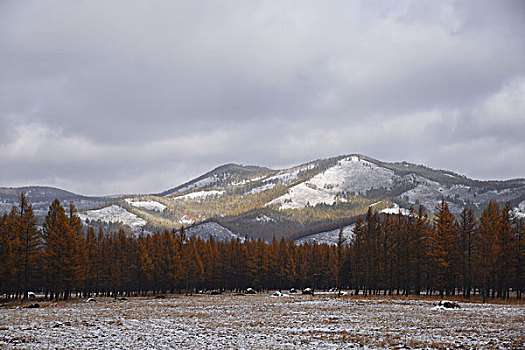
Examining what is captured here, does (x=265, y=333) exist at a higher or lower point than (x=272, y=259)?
higher

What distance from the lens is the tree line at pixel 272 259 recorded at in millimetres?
54250

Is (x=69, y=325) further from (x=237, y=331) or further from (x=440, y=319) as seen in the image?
(x=440, y=319)

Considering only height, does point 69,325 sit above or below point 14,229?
below

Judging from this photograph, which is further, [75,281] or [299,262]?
[299,262]

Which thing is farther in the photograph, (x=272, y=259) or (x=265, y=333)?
(x=272, y=259)

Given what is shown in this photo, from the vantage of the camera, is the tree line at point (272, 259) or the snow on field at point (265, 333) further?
the tree line at point (272, 259)

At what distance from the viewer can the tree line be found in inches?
2136

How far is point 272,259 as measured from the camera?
11006 cm

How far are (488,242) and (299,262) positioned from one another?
6415 centimetres

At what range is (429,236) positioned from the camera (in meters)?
69.6

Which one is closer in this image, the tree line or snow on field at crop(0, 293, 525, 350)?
snow on field at crop(0, 293, 525, 350)

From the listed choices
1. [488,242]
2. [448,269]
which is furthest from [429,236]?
[488,242]

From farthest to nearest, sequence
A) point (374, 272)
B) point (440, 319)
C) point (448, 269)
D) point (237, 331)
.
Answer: point (374, 272) → point (448, 269) → point (440, 319) → point (237, 331)

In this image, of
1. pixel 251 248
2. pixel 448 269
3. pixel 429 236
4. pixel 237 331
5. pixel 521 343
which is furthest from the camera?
pixel 251 248
